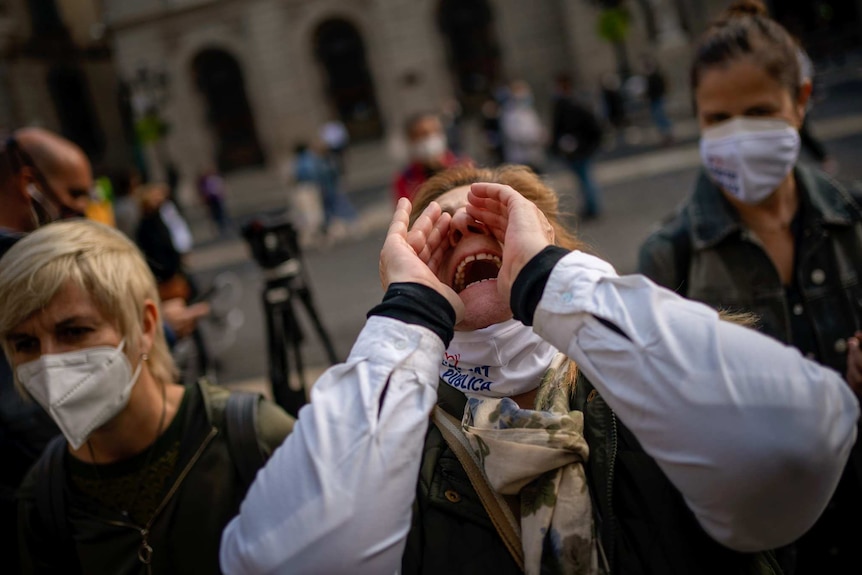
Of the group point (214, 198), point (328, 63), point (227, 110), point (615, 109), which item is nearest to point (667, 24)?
point (615, 109)

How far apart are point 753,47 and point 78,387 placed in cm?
221

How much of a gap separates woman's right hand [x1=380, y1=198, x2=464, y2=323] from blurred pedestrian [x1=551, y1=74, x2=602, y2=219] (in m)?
9.01

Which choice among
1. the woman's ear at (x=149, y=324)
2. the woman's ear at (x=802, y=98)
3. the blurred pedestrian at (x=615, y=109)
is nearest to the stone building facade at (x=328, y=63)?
the blurred pedestrian at (x=615, y=109)

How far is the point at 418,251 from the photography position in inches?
54.1

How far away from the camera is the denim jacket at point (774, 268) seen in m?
2.10

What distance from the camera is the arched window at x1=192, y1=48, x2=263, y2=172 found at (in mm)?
26062

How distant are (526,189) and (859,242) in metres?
1.15

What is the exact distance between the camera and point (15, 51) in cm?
2877

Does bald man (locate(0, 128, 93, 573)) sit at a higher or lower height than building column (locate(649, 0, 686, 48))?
lower

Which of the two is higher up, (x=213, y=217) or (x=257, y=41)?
(x=257, y=41)

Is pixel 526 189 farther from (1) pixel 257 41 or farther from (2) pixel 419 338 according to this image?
→ (1) pixel 257 41

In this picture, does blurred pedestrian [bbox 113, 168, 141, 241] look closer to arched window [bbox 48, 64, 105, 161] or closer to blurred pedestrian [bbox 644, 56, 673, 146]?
blurred pedestrian [bbox 644, 56, 673, 146]

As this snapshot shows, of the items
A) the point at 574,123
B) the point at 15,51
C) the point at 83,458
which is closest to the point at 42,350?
the point at 83,458

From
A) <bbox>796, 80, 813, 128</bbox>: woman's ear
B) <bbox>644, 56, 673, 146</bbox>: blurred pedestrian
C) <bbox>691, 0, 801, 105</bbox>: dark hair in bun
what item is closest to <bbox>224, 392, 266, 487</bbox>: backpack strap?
<bbox>691, 0, 801, 105</bbox>: dark hair in bun
